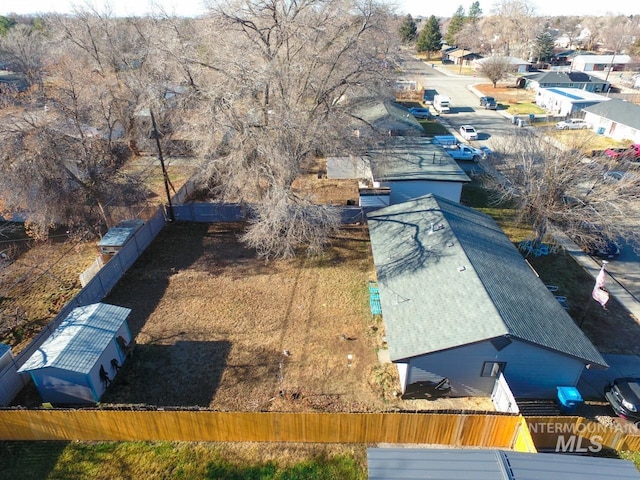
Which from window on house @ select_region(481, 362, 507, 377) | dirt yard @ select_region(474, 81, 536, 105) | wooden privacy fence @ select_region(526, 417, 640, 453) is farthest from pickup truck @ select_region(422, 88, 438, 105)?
wooden privacy fence @ select_region(526, 417, 640, 453)

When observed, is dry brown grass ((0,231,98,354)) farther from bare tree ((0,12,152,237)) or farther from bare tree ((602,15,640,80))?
bare tree ((602,15,640,80))

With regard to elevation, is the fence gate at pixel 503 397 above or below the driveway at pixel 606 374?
above

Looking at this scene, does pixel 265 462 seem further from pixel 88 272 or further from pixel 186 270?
pixel 88 272

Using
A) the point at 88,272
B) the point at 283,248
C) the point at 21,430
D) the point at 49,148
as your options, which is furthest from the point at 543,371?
the point at 49,148

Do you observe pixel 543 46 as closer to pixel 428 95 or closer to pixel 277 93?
pixel 428 95

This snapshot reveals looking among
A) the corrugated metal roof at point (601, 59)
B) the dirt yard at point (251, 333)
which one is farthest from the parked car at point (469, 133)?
the corrugated metal roof at point (601, 59)

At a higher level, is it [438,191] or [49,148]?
[49,148]

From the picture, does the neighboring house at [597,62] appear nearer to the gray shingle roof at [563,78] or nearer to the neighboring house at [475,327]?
the gray shingle roof at [563,78]
